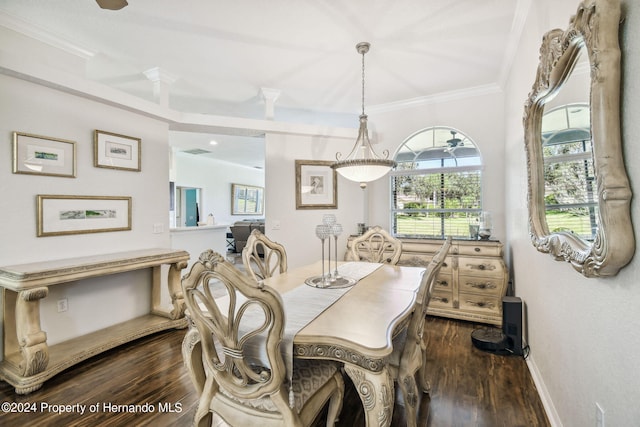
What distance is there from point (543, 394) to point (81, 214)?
3922mm

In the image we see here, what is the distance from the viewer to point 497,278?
3.12 m

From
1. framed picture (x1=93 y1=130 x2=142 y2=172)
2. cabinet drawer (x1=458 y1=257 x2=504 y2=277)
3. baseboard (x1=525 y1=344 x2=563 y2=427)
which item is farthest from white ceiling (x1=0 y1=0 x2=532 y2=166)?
baseboard (x1=525 y1=344 x2=563 y2=427)

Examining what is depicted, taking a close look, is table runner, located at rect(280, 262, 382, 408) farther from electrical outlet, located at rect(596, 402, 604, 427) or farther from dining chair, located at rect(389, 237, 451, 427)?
electrical outlet, located at rect(596, 402, 604, 427)

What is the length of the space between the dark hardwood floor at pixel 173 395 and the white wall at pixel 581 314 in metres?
0.21

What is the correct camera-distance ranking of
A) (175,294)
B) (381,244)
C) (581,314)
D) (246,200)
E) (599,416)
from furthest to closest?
(246,200) → (175,294) → (381,244) → (581,314) → (599,416)

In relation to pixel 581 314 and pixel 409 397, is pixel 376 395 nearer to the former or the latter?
pixel 409 397

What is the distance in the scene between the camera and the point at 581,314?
1312 millimetres

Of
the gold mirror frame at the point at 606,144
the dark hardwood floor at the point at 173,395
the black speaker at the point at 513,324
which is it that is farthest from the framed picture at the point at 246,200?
the gold mirror frame at the point at 606,144

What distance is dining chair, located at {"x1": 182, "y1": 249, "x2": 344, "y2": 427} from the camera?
3.55ft

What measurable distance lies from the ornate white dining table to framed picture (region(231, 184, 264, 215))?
28.8 ft

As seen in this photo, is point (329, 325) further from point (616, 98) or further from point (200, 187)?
point (200, 187)

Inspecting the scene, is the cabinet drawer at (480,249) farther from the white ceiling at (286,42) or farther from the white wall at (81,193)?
the white wall at (81,193)

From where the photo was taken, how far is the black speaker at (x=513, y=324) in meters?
2.48

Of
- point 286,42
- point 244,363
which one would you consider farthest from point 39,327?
point 286,42
